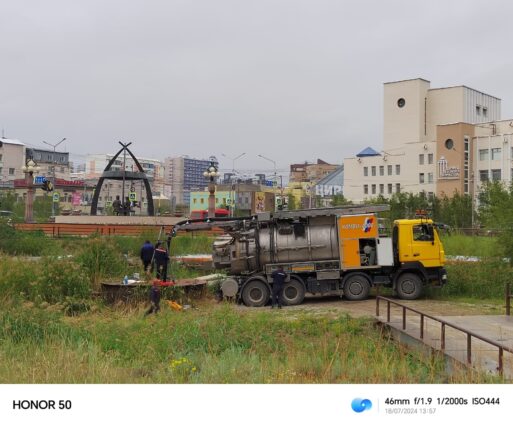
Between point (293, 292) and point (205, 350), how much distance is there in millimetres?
7454

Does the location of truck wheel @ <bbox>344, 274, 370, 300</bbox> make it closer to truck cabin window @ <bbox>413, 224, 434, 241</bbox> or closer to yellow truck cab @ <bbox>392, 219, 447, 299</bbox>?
yellow truck cab @ <bbox>392, 219, 447, 299</bbox>

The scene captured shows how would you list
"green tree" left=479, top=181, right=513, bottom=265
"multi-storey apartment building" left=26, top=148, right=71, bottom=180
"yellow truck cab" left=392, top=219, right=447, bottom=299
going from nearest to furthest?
"green tree" left=479, top=181, right=513, bottom=265, "yellow truck cab" left=392, top=219, right=447, bottom=299, "multi-storey apartment building" left=26, top=148, right=71, bottom=180

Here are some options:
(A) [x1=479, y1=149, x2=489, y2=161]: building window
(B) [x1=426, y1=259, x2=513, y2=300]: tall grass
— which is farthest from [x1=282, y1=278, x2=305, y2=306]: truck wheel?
(A) [x1=479, y1=149, x2=489, y2=161]: building window

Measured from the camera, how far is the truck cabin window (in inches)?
752

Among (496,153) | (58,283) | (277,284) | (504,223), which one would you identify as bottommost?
(277,284)

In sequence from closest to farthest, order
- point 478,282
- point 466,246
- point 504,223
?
point 504,223, point 478,282, point 466,246

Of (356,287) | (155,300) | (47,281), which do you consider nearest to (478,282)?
(356,287)

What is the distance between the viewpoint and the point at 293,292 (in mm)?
18516

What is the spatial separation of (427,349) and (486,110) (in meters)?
91.7

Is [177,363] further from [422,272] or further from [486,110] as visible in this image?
[486,110]

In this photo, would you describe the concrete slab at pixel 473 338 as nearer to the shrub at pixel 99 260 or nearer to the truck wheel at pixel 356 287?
the truck wheel at pixel 356 287

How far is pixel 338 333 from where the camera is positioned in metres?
13.3

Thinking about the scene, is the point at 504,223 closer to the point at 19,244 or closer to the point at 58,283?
the point at 58,283
